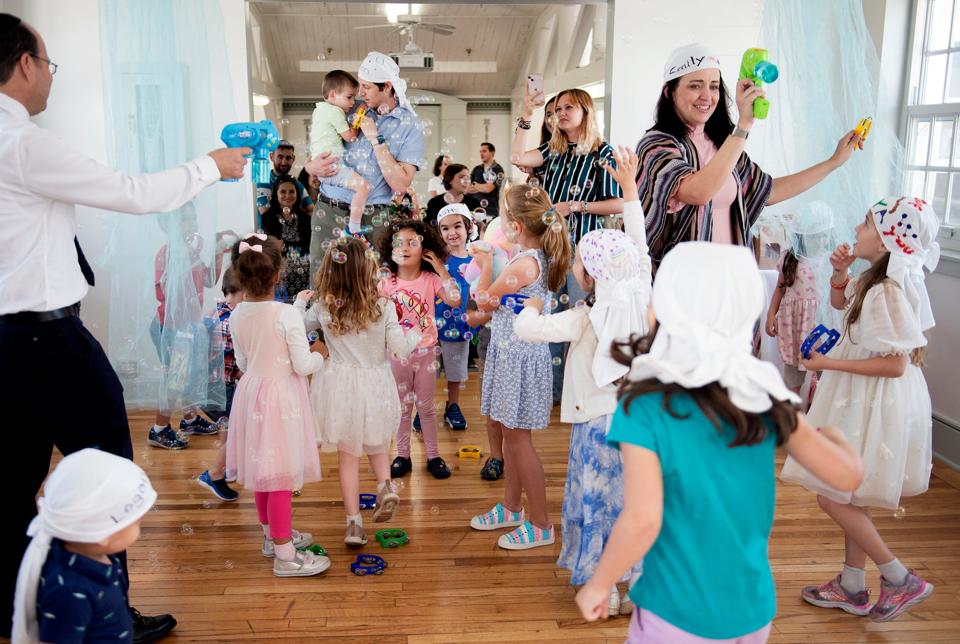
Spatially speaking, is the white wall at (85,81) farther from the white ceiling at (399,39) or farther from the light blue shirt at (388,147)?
the light blue shirt at (388,147)

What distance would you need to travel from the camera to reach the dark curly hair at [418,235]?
352 cm

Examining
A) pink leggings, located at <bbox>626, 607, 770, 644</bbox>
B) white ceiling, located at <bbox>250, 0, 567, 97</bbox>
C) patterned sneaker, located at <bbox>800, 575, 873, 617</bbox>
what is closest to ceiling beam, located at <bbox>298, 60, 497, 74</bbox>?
white ceiling, located at <bbox>250, 0, 567, 97</bbox>

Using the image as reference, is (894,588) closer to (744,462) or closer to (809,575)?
(809,575)

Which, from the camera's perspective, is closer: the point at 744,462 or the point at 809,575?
the point at 744,462

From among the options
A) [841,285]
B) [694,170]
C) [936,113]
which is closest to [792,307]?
[841,285]

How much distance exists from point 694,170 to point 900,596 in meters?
1.48

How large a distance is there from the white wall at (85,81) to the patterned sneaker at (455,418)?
1572 millimetres

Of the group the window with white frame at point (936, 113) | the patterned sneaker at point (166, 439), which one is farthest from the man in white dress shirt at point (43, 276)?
the window with white frame at point (936, 113)

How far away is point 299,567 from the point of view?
9.37 feet

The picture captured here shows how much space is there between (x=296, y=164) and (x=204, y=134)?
0.86 meters

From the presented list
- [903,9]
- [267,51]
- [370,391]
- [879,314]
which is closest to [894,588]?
[879,314]

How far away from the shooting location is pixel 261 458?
279 cm

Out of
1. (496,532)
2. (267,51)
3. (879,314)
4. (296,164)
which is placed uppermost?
(267,51)

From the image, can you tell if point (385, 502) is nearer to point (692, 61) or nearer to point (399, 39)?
point (692, 61)
